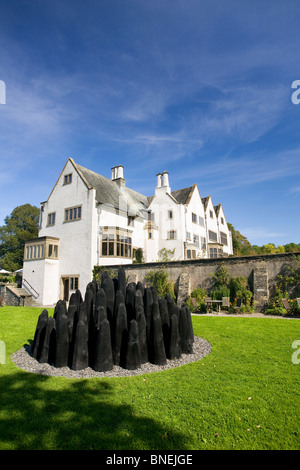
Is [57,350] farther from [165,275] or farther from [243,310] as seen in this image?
[165,275]

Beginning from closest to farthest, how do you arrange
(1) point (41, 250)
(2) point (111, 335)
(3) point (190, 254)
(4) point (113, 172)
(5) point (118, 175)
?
(2) point (111, 335) < (1) point (41, 250) < (3) point (190, 254) < (5) point (118, 175) < (4) point (113, 172)

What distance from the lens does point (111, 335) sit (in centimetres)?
766

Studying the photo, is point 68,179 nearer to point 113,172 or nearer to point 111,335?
point 113,172

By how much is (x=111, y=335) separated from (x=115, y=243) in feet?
64.5

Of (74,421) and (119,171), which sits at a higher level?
(119,171)

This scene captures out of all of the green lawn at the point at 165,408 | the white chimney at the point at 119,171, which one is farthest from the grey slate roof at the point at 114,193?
the green lawn at the point at 165,408

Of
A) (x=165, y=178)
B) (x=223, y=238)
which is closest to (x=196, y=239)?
(x=165, y=178)

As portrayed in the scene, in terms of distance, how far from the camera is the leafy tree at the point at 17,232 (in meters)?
49.7

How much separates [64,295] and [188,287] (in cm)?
1404

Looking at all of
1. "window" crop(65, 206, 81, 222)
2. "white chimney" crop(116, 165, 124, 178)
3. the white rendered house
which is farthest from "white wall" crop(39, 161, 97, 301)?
"white chimney" crop(116, 165, 124, 178)

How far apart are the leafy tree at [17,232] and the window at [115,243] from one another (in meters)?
29.8

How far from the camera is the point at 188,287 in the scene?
20766mm

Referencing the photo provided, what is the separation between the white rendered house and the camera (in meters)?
26.3
